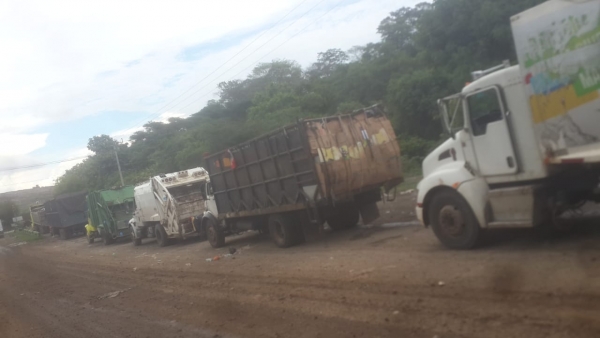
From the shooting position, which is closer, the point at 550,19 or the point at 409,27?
the point at 550,19

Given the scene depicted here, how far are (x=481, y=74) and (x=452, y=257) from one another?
2.76m

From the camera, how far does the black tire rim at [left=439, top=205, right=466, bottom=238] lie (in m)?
8.60

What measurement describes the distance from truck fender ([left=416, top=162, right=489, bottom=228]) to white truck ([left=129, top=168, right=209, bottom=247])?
1095cm

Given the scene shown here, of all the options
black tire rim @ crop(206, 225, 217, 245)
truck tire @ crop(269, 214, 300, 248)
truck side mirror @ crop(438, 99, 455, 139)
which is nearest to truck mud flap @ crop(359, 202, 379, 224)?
truck tire @ crop(269, 214, 300, 248)

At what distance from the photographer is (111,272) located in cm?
1542

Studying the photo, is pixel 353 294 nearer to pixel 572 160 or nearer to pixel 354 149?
pixel 572 160

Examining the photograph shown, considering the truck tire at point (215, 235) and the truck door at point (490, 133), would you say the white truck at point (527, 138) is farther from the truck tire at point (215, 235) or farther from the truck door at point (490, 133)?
the truck tire at point (215, 235)

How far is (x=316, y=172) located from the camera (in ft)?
39.2

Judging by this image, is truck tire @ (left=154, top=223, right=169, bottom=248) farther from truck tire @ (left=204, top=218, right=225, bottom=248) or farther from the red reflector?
the red reflector

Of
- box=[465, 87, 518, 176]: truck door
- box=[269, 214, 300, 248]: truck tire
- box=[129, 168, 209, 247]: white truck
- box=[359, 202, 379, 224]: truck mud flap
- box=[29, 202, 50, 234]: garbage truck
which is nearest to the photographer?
box=[465, 87, 518, 176]: truck door

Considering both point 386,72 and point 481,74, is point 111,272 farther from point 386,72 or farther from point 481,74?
point 386,72

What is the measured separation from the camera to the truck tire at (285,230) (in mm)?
13477

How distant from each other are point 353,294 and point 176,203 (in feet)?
42.4

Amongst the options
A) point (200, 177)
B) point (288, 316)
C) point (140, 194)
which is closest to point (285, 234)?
point (288, 316)
